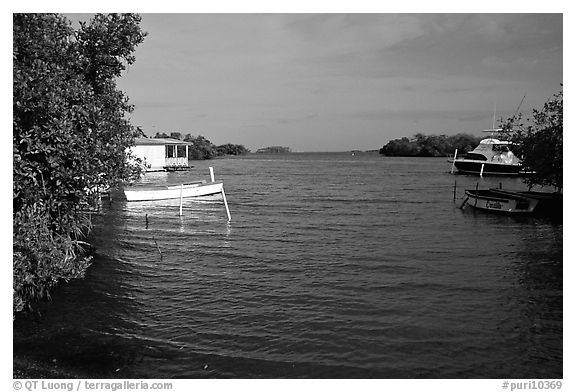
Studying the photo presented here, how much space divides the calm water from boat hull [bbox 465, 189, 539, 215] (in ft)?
12.6

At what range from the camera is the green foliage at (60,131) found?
11.7 m

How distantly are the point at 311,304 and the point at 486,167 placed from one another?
194 feet

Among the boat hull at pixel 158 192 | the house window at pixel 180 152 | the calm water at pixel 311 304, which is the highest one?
the house window at pixel 180 152

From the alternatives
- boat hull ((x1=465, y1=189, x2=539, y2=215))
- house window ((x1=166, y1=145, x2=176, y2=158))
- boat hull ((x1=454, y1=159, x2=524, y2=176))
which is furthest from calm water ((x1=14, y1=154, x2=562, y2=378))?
house window ((x1=166, y1=145, x2=176, y2=158))

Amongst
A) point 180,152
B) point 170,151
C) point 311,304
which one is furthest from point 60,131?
point 180,152

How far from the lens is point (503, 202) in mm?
32344

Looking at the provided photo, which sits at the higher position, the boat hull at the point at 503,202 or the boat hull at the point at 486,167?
the boat hull at the point at 486,167

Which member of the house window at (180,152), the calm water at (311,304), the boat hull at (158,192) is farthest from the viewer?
the house window at (180,152)

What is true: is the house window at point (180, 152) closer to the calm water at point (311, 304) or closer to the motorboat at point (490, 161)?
the motorboat at point (490, 161)

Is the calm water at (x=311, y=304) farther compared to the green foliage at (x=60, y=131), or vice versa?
the green foliage at (x=60, y=131)

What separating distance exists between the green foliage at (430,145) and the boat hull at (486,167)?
7027 centimetres

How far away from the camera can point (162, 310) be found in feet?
46.7

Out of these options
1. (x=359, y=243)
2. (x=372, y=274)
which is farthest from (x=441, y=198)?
(x=372, y=274)

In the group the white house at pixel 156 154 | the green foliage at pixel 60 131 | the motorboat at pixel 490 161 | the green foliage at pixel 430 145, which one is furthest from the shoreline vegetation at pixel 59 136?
the green foliage at pixel 430 145
